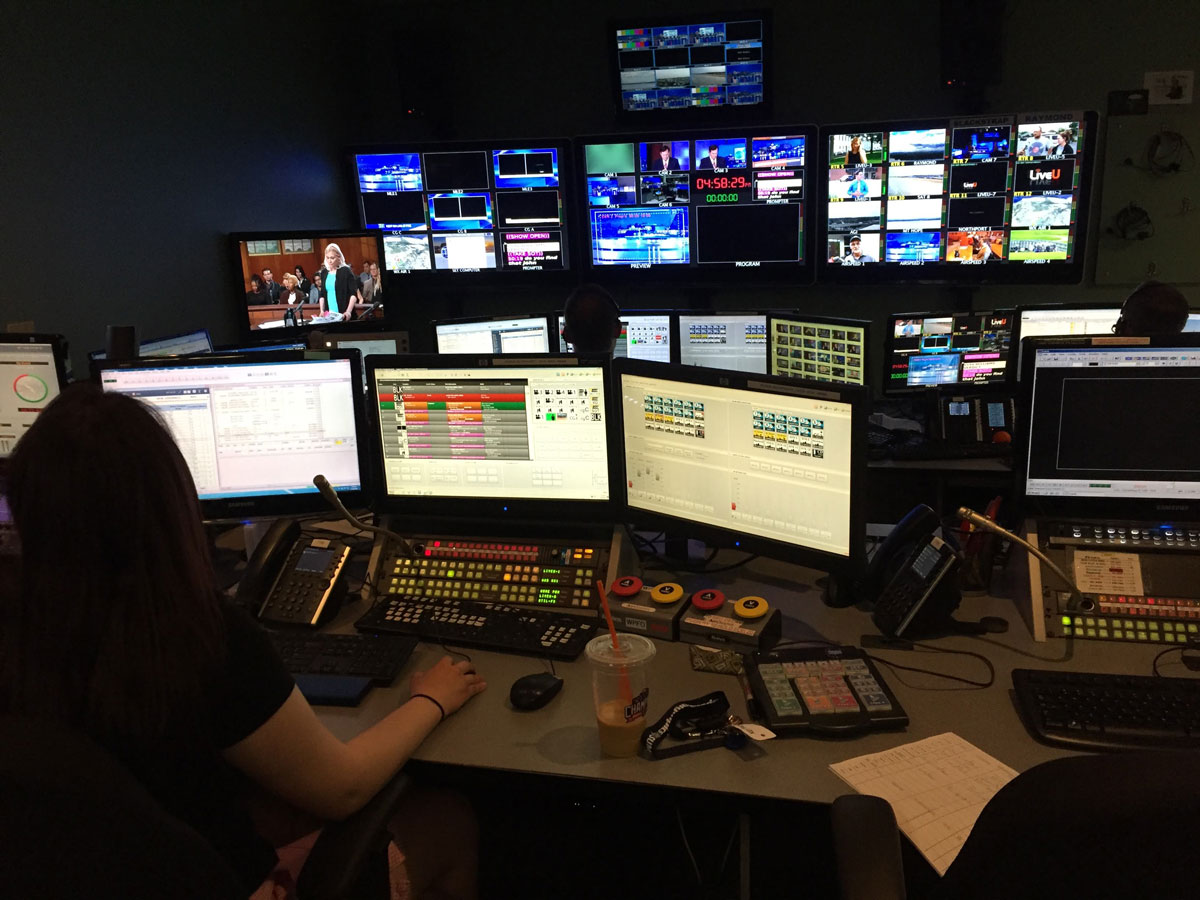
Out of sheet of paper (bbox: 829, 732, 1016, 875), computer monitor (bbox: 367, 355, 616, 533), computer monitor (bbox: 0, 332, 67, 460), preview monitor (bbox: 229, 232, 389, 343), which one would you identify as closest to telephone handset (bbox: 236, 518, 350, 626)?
computer monitor (bbox: 367, 355, 616, 533)

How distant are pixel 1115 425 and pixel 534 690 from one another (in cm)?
118

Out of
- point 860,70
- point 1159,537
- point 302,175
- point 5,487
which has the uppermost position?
point 860,70

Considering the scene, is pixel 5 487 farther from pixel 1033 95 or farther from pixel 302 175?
pixel 1033 95

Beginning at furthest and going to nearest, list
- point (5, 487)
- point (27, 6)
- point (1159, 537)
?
point (27, 6) → point (1159, 537) → point (5, 487)

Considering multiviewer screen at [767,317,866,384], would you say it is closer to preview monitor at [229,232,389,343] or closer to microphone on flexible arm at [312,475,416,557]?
microphone on flexible arm at [312,475,416,557]

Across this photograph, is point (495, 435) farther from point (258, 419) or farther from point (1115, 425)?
point (1115, 425)

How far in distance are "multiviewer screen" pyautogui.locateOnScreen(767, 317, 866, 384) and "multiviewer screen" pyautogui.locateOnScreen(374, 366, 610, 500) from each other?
1271 millimetres

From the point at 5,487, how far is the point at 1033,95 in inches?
193

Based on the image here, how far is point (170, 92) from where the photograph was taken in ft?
11.8

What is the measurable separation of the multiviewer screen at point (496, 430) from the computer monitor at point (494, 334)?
1.72 m

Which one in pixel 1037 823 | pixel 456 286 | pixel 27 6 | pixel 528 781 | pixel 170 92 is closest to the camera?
pixel 1037 823

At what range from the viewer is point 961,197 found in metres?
4.21

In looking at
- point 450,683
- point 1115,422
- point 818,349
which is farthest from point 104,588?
point 818,349

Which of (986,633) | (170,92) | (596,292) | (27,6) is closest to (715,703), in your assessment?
(986,633)
